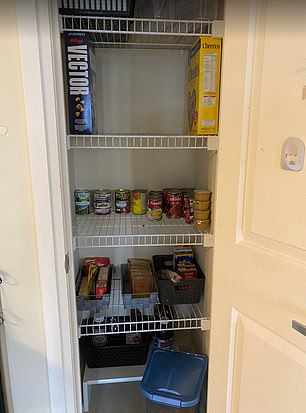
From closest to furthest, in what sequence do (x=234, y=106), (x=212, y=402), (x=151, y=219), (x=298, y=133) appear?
1. (x=298, y=133)
2. (x=234, y=106)
3. (x=212, y=402)
4. (x=151, y=219)

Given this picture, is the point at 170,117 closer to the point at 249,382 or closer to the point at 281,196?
the point at 281,196

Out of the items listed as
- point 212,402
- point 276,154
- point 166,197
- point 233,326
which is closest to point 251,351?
point 233,326

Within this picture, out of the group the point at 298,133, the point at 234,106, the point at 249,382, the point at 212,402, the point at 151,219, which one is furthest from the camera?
the point at 151,219

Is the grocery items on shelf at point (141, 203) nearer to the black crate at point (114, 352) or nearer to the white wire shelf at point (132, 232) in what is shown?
the white wire shelf at point (132, 232)

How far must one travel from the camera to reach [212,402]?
111cm

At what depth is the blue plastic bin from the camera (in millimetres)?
1187

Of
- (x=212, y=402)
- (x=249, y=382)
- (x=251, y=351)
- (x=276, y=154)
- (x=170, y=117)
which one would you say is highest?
(x=170, y=117)

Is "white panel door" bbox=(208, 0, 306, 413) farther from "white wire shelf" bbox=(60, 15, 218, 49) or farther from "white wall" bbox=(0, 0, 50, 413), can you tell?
"white wall" bbox=(0, 0, 50, 413)

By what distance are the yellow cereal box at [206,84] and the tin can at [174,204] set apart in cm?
31

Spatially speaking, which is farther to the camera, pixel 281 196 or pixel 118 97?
pixel 118 97

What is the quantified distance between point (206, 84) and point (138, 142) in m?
0.44

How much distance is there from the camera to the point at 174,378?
127 centimetres

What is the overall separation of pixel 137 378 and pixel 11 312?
2.38ft

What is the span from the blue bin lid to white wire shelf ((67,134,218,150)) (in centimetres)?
91
